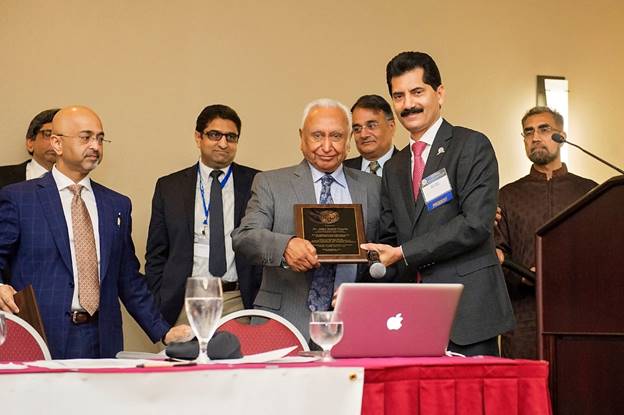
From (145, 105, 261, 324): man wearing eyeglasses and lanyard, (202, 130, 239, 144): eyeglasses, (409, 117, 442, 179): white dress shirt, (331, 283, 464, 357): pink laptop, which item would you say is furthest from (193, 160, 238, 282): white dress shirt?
(331, 283, 464, 357): pink laptop

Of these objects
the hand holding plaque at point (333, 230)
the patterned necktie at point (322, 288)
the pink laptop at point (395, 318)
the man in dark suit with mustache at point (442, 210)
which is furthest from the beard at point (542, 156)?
the pink laptop at point (395, 318)

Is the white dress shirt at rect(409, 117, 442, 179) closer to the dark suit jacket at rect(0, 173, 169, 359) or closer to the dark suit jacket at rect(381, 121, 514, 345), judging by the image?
the dark suit jacket at rect(381, 121, 514, 345)

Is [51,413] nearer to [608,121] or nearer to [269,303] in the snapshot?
[269,303]

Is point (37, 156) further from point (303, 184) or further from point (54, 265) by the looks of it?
point (303, 184)

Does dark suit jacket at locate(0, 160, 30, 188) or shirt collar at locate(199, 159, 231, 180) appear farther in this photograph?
shirt collar at locate(199, 159, 231, 180)

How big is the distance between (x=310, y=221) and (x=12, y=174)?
2.32 meters

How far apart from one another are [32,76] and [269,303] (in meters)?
2.49

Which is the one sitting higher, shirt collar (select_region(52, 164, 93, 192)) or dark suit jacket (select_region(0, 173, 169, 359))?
shirt collar (select_region(52, 164, 93, 192))

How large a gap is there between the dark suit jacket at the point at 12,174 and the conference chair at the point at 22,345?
7.72 ft

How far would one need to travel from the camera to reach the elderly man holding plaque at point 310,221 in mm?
3365

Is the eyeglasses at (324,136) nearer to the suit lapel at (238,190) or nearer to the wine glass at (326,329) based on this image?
the suit lapel at (238,190)

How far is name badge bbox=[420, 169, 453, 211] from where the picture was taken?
3359 mm

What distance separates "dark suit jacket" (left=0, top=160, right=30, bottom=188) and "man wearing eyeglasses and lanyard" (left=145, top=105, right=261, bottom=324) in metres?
0.70

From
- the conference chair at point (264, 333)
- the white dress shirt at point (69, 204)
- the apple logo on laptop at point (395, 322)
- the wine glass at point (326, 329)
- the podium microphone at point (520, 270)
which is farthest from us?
the podium microphone at point (520, 270)
